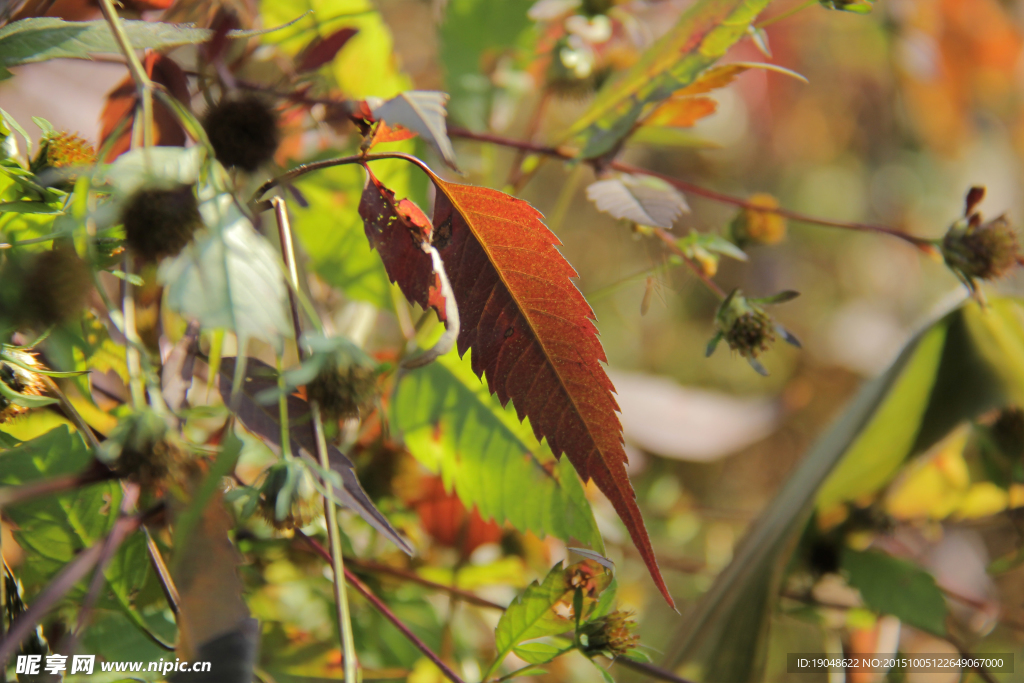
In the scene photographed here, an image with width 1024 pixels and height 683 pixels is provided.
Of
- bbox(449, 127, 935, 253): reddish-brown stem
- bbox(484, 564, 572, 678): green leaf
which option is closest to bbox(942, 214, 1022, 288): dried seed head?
bbox(449, 127, 935, 253): reddish-brown stem

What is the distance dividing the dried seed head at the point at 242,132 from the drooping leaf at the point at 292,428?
3.0 inches

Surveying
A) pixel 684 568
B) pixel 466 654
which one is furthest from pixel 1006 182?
pixel 466 654

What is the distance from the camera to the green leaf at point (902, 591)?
34 centimetres

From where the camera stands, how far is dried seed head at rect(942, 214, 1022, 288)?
0.90ft

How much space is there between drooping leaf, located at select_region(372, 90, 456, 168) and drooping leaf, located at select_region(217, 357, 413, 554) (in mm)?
91

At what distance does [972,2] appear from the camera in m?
1.14

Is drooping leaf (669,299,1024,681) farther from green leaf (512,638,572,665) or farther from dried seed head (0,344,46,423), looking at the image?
dried seed head (0,344,46,423)

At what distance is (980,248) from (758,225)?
9 cm

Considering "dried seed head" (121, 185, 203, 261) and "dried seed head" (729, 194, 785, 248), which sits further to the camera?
"dried seed head" (729, 194, 785, 248)

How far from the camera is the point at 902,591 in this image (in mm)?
346

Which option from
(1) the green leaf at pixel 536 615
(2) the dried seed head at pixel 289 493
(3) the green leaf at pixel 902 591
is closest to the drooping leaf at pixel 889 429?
(3) the green leaf at pixel 902 591

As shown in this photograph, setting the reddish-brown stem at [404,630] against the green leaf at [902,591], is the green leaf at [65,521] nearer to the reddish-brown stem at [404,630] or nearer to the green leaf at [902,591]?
the reddish-brown stem at [404,630]

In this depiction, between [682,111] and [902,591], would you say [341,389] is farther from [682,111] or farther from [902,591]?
[902,591]

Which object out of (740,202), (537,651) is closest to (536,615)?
(537,651)
